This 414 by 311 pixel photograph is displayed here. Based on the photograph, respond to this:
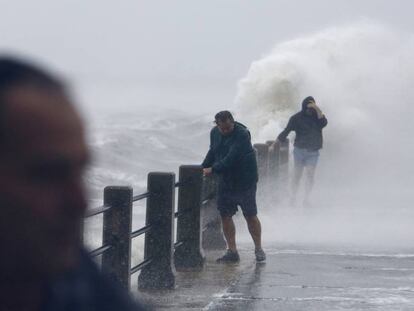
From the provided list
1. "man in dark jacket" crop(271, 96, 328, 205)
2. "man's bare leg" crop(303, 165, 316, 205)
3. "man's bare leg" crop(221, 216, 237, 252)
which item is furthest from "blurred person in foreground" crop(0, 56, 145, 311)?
"man's bare leg" crop(303, 165, 316, 205)

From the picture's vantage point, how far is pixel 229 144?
1145 cm

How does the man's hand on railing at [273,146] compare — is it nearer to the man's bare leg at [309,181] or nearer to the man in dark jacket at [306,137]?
the man in dark jacket at [306,137]

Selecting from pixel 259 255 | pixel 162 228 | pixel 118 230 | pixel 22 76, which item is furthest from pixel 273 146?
pixel 22 76

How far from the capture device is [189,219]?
11461 mm

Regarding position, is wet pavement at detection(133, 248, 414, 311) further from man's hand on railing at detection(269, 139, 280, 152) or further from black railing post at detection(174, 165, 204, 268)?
man's hand on railing at detection(269, 139, 280, 152)

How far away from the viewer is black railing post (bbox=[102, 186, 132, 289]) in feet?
28.6

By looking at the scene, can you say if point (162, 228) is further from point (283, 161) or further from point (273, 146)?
point (283, 161)

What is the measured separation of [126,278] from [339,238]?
619 centimetres

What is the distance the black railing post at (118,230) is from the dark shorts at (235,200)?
2959 millimetres

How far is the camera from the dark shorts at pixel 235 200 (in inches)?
459

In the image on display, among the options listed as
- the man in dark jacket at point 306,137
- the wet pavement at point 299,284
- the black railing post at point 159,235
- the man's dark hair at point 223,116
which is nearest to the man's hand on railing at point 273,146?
the man in dark jacket at point 306,137

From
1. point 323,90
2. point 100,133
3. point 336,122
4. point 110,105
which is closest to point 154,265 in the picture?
point 336,122

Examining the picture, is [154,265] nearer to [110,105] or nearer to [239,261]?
[239,261]

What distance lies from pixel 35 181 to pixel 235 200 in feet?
34.8
